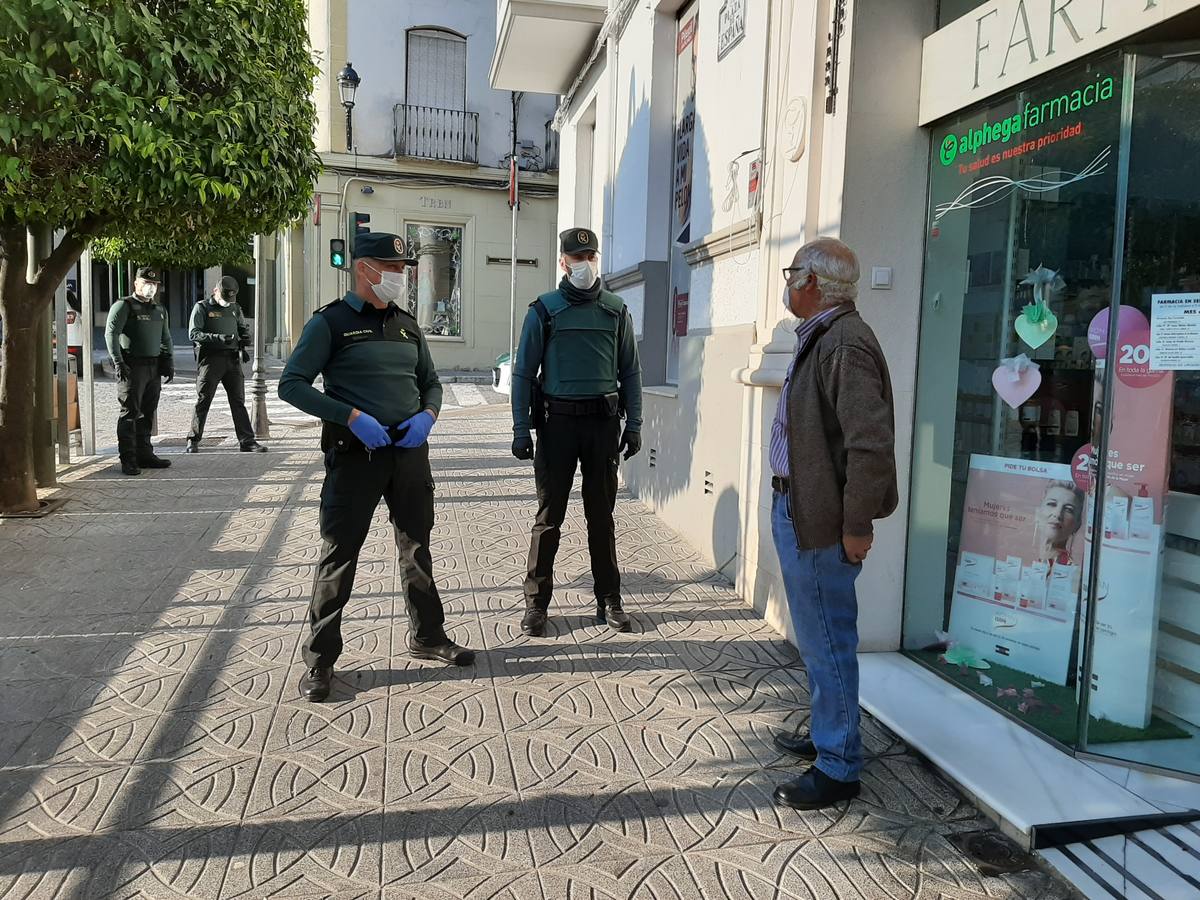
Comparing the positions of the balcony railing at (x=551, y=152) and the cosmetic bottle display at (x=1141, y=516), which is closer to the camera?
the cosmetic bottle display at (x=1141, y=516)

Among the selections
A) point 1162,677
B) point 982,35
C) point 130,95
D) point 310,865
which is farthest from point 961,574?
point 130,95

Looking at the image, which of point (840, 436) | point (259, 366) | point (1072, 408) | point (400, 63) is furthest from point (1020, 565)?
point (400, 63)

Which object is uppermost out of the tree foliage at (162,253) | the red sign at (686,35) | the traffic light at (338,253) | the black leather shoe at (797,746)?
the red sign at (686,35)

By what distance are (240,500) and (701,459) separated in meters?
4.43

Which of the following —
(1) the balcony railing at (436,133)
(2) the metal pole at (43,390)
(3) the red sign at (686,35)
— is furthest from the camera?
(1) the balcony railing at (436,133)

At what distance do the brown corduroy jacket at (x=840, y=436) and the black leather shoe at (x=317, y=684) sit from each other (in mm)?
2213

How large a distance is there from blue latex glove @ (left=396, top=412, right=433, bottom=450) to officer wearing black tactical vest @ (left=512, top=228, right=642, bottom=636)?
0.80 metres

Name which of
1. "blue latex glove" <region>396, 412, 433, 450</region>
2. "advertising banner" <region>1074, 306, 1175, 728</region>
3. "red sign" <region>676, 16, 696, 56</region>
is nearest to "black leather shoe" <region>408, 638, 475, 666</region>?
"blue latex glove" <region>396, 412, 433, 450</region>

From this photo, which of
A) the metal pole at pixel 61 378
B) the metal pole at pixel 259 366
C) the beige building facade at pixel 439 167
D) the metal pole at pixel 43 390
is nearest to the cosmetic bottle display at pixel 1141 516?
the metal pole at pixel 43 390

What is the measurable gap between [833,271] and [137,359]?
344 inches

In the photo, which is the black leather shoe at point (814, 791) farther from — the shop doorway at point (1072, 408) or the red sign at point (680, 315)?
the red sign at point (680, 315)

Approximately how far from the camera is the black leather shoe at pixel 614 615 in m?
5.14

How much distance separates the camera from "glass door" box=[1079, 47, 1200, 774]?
11.2 ft

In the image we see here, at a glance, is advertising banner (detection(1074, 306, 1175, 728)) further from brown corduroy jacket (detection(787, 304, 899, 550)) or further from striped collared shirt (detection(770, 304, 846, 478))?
striped collared shirt (detection(770, 304, 846, 478))
